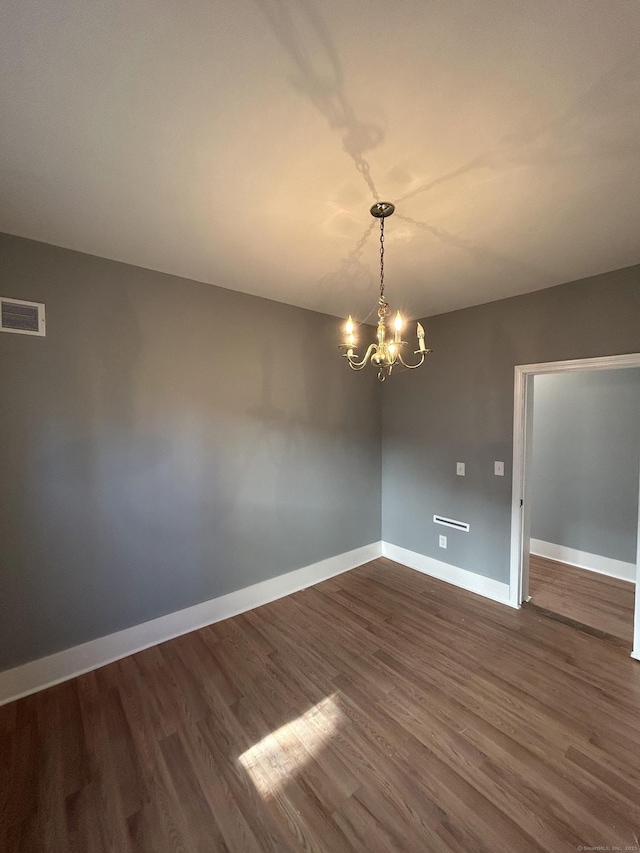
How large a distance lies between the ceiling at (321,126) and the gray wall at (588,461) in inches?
71.3

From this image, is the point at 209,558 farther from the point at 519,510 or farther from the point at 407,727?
the point at 519,510

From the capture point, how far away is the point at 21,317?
6.26 ft

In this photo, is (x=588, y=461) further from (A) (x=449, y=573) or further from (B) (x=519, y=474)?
(A) (x=449, y=573)

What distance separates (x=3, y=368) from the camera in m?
1.87

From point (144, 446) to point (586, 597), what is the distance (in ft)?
13.1

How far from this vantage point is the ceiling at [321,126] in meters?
0.88

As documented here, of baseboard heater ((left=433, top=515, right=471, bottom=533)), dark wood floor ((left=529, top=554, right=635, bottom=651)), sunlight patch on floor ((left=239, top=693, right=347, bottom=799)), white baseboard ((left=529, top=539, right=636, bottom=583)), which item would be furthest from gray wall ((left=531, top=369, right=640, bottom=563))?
sunlight patch on floor ((left=239, top=693, right=347, bottom=799))

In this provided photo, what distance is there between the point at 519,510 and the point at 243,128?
3.14 m

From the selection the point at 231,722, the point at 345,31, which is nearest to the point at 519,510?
the point at 231,722

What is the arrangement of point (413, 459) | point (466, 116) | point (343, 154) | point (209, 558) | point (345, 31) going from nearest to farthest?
point (345, 31) < point (466, 116) < point (343, 154) < point (209, 558) < point (413, 459)

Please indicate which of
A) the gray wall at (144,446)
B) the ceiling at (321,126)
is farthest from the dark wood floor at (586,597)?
the ceiling at (321,126)

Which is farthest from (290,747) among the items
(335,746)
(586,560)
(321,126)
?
(586,560)

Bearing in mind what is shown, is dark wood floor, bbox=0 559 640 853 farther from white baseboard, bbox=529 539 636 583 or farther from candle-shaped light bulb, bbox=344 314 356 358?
candle-shaped light bulb, bbox=344 314 356 358

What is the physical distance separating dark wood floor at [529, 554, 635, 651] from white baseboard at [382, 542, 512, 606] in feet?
1.03
